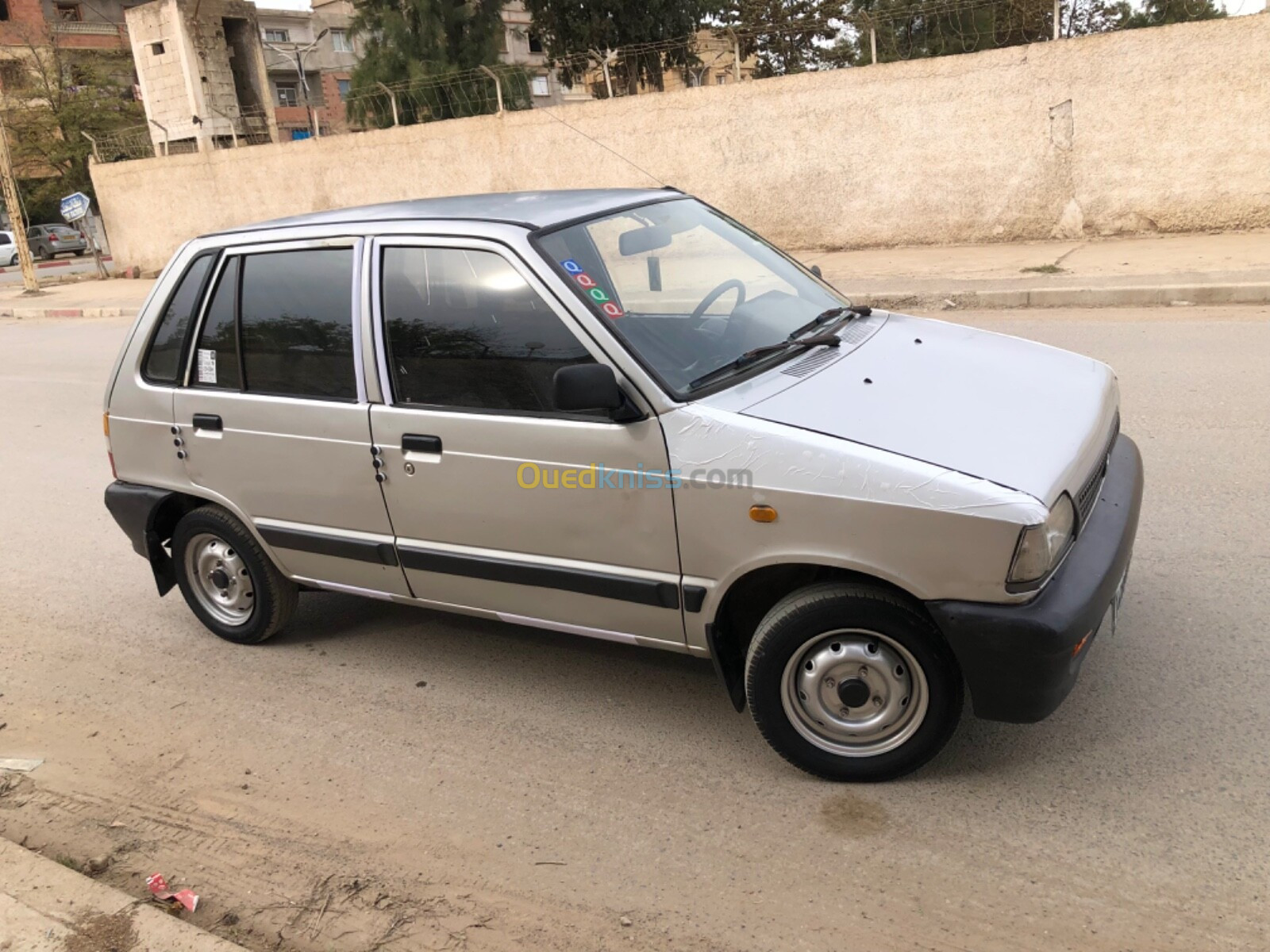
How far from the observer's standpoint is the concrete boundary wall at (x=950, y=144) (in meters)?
12.7

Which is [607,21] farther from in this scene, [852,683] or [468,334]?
[852,683]

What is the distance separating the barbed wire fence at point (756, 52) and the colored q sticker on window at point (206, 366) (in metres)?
12.5

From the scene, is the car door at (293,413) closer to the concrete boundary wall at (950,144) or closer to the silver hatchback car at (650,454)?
the silver hatchback car at (650,454)

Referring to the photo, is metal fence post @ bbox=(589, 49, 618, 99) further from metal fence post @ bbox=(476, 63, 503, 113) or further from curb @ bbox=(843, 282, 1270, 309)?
curb @ bbox=(843, 282, 1270, 309)

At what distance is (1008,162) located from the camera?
1396 cm

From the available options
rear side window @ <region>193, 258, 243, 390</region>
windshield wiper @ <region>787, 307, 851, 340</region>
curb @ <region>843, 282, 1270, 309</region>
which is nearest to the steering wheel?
windshield wiper @ <region>787, 307, 851, 340</region>

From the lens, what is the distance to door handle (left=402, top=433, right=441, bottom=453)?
3.53 m

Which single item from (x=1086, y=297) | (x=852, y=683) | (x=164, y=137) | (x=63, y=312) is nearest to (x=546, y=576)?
(x=852, y=683)

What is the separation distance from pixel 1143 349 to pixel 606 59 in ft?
38.6

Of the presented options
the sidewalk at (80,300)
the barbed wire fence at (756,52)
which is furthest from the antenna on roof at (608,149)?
the sidewalk at (80,300)

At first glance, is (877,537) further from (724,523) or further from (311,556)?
(311,556)

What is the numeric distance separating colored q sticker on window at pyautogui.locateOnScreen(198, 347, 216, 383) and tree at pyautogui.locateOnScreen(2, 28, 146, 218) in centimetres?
3139

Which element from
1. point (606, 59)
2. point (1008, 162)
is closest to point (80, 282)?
point (606, 59)

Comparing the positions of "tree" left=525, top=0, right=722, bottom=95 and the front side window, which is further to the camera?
"tree" left=525, top=0, right=722, bottom=95
